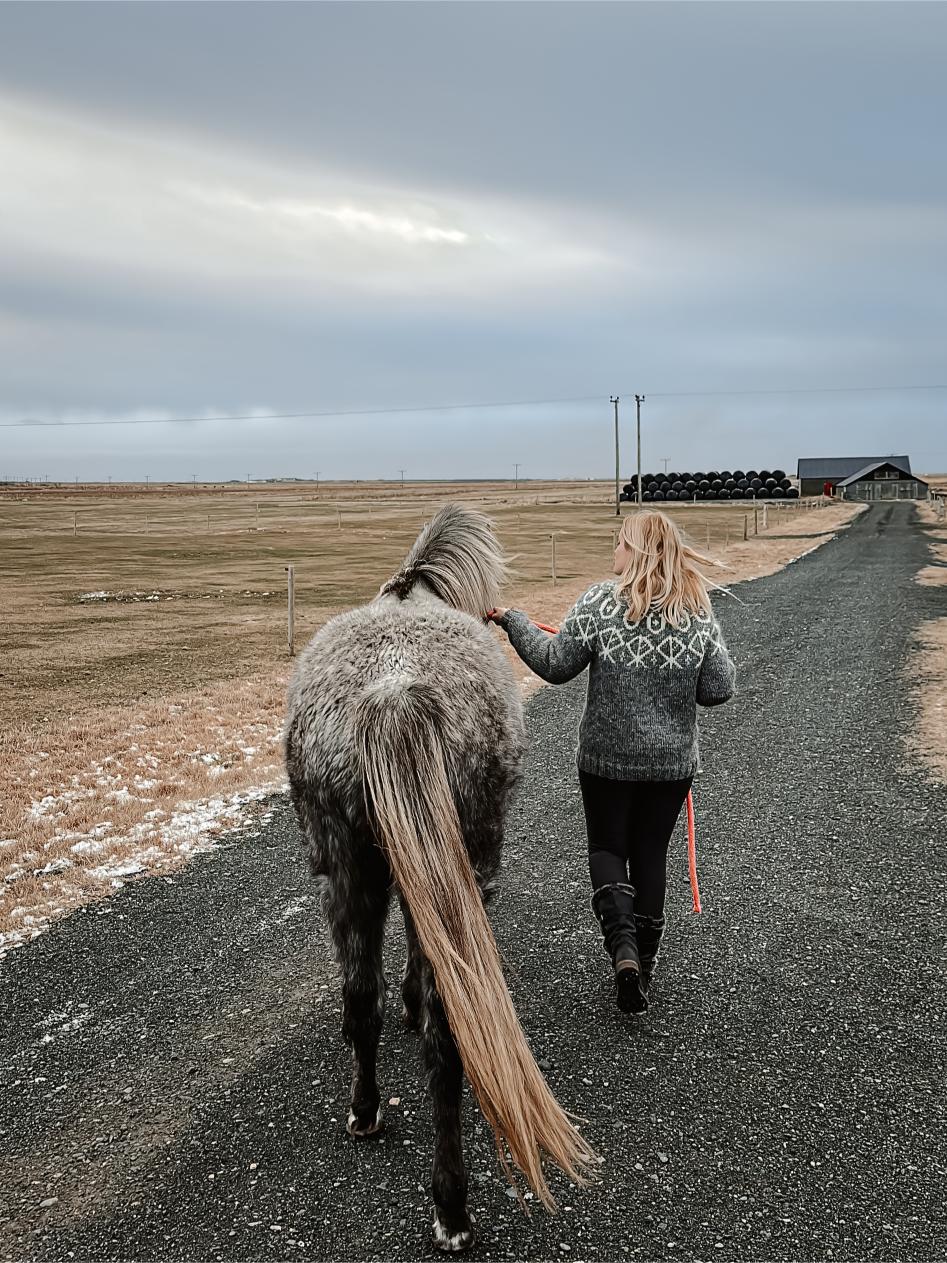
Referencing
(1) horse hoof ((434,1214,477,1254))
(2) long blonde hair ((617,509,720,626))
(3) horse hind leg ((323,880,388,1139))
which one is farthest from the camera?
(2) long blonde hair ((617,509,720,626))

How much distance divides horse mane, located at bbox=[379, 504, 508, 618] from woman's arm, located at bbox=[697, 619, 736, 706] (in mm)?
1065

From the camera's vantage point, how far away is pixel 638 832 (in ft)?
13.0

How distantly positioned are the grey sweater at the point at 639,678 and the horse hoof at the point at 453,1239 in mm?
1815

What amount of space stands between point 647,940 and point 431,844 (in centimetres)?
162

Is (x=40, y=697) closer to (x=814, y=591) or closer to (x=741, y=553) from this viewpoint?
(x=814, y=591)

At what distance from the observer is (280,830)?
6.23 metres

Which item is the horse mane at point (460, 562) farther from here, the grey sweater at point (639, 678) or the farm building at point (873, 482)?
the farm building at point (873, 482)

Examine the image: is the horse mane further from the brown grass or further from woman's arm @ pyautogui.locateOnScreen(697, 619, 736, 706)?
the brown grass

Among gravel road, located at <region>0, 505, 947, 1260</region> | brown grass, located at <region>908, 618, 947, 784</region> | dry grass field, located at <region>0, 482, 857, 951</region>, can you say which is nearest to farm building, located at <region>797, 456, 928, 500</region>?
dry grass field, located at <region>0, 482, 857, 951</region>

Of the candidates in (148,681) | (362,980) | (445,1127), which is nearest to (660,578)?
(362,980)

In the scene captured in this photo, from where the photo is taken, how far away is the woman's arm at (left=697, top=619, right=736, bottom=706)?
3.80 metres

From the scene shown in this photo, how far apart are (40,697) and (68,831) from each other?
5252 millimetres


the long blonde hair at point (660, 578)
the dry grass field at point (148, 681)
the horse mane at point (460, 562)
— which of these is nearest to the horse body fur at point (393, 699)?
the horse mane at point (460, 562)

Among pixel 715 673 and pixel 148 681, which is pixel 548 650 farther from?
pixel 148 681
